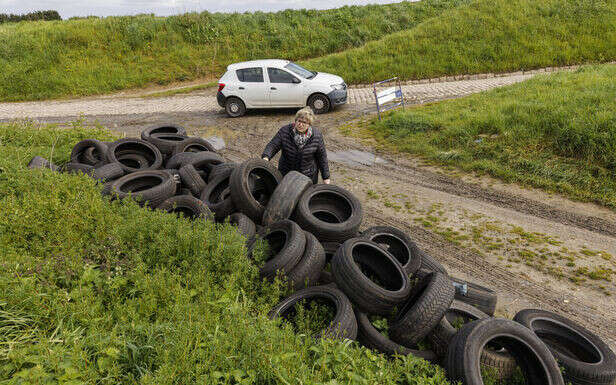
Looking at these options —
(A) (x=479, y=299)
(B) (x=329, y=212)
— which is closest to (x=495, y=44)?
(B) (x=329, y=212)

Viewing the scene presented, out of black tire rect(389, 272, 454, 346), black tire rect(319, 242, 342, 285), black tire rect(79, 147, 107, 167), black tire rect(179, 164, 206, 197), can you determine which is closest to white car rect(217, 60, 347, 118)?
black tire rect(79, 147, 107, 167)

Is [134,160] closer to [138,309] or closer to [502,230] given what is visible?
[138,309]

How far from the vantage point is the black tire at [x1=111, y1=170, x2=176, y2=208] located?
5.46 metres

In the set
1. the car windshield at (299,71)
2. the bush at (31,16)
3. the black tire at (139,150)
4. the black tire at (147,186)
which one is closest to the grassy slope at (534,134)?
the car windshield at (299,71)

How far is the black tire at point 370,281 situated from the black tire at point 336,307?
5.9 inches

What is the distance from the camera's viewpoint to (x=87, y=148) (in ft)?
24.2

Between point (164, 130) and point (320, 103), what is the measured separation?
613cm

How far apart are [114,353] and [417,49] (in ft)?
62.1

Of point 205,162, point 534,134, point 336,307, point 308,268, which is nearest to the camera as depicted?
point 336,307

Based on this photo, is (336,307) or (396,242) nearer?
(336,307)

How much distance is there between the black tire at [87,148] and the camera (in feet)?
23.5

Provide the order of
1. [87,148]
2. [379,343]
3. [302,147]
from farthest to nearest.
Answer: [87,148], [302,147], [379,343]

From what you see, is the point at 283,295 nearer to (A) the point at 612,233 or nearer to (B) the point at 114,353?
(B) the point at 114,353

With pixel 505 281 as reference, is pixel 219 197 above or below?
above
